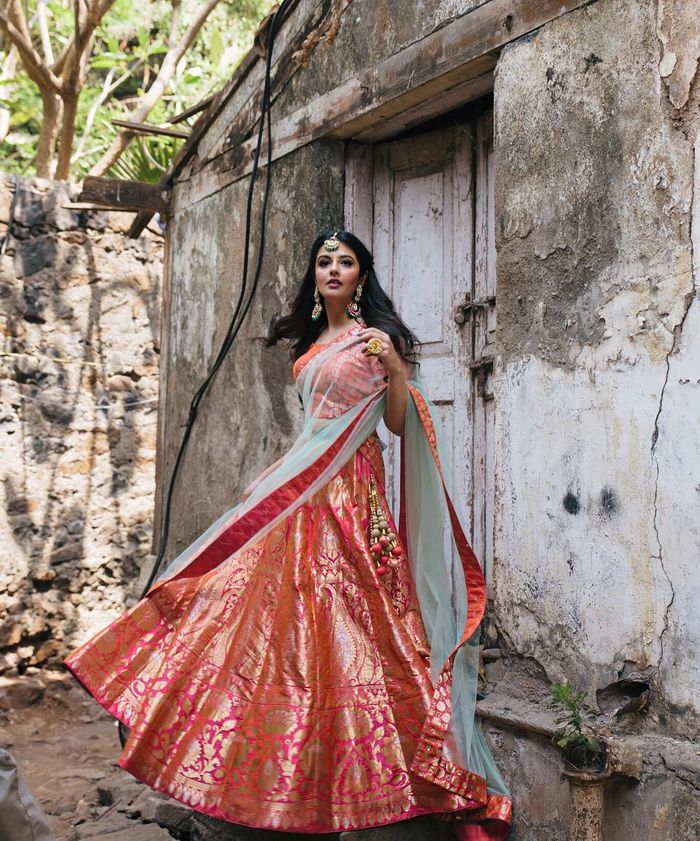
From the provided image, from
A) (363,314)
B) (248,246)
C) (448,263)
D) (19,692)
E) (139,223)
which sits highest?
(139,223)

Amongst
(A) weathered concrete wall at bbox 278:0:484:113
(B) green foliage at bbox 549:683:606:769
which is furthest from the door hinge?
(B) green foliage at bbox 549:683:606:769

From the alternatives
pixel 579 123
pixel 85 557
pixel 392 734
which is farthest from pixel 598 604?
pixel 85 557

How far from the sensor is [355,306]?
3.54 metres

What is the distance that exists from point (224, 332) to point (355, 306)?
1.75 m

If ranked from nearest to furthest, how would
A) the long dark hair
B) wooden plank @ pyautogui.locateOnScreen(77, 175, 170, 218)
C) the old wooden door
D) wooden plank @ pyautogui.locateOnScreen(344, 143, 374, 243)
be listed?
the long dark hair < the old wooden door < wooden plank @ pyautogui.locateOnScreen(344, 143, 374, 243) < wooden plank @ pyautogui.locateOnScreen(77, 175, 170, 218)

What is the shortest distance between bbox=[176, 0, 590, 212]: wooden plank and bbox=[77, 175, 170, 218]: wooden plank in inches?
37.4

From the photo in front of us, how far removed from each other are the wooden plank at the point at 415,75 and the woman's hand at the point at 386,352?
113cm

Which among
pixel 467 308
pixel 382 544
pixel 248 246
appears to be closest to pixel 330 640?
pixel 382 544

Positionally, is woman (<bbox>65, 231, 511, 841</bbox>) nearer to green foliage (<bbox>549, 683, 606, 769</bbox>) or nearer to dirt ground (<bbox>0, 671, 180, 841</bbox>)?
green foliage (<bbox>549, 683, 606, 769</bbox>)

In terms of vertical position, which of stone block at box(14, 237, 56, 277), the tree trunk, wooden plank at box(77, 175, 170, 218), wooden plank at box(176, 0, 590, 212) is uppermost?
the tree trunk

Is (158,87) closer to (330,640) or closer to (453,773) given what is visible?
(330,640)

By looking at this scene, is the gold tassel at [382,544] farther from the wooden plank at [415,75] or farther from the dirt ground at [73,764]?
the wooden plank at [415,75]

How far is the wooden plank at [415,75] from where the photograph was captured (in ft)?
10.8

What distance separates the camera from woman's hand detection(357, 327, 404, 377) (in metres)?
3.16
